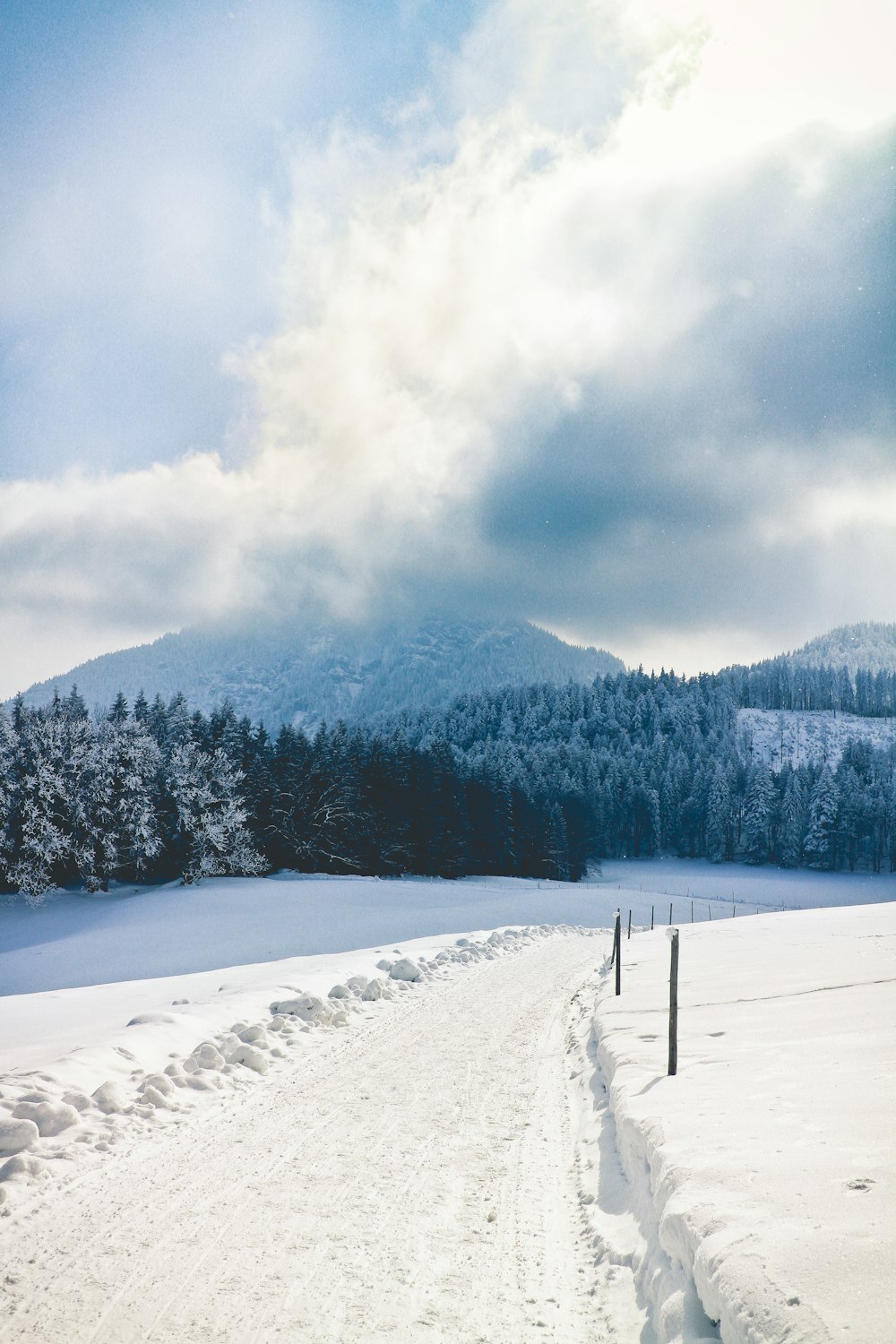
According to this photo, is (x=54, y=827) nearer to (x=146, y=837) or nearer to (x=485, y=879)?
(x=146, y=837)

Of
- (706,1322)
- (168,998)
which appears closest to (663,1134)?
(706,1322)

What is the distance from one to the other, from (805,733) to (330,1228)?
612 feet

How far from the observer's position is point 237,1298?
13.0ft

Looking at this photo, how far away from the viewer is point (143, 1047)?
874 cm

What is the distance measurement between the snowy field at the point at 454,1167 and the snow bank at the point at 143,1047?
0.14ft

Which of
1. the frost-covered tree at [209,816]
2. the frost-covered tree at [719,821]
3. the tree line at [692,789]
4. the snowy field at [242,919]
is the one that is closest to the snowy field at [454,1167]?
the snowy field at [242,919]

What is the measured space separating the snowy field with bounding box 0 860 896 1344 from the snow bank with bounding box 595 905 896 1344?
20 millimetres

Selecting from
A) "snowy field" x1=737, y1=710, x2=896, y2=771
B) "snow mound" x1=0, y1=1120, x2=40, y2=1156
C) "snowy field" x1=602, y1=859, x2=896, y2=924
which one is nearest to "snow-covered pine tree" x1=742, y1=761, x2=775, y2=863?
"snowy field" x1=602, y1=859, x2=896, y2=924

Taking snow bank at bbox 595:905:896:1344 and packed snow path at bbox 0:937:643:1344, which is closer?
snow bank at bbox 595:905:896:1344

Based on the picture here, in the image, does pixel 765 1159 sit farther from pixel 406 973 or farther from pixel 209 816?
pixel 209 816

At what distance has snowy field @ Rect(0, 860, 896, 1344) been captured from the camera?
3.71 m

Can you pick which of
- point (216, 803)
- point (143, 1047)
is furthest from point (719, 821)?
point (143, 1047)

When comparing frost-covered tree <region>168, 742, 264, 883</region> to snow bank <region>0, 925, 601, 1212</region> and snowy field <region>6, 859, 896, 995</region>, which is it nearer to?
snowy field <region>6, 859, 896, 995</region>

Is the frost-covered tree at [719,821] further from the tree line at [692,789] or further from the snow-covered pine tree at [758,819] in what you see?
the snow-covered pine tree at [758,819]
